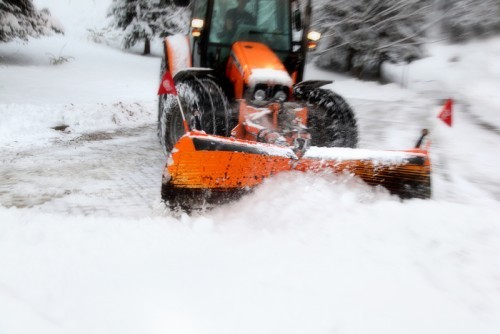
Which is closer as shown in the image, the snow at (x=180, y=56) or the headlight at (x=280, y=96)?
the headlight at (x=280, y=96)

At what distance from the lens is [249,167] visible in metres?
3.24

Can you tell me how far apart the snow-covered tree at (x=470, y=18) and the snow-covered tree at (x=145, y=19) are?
435 inches

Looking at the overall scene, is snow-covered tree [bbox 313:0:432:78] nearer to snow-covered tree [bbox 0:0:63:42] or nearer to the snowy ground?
snow-covered tree [bbox 0:0:63:42]

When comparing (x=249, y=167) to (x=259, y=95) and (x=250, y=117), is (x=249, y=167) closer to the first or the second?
(x=250, y=117)

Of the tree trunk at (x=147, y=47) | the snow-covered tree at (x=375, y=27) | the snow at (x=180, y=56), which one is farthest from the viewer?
the tree trunk at (x=147, y=47)

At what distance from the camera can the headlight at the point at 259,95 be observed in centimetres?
411

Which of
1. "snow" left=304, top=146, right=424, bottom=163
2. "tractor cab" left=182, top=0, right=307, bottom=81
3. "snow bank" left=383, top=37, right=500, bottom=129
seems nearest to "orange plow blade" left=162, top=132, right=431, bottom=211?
"snow" left=304, top=146, right=424, bottom=163

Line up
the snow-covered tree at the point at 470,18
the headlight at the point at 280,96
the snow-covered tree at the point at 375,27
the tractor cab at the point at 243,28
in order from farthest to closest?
the snow-covered tree at the point at 375,27
the snow-covered tree at the point at 470,18
the tractor cab at the point at 243,28
the headlight at the point at 280,96

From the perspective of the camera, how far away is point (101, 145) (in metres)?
5.76

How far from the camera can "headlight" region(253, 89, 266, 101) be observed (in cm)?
411

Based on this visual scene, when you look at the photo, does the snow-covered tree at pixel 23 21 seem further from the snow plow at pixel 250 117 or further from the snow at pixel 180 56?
the snow at pixel 180 56

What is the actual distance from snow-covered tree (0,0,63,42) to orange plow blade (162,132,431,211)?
36.8 ft

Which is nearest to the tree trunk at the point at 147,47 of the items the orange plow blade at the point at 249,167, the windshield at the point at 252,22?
the windshield at the point at 252,22

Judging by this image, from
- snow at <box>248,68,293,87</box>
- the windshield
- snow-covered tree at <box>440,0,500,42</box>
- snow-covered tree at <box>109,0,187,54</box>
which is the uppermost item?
snow-covered tree at <box>109,0,187,54</box>
